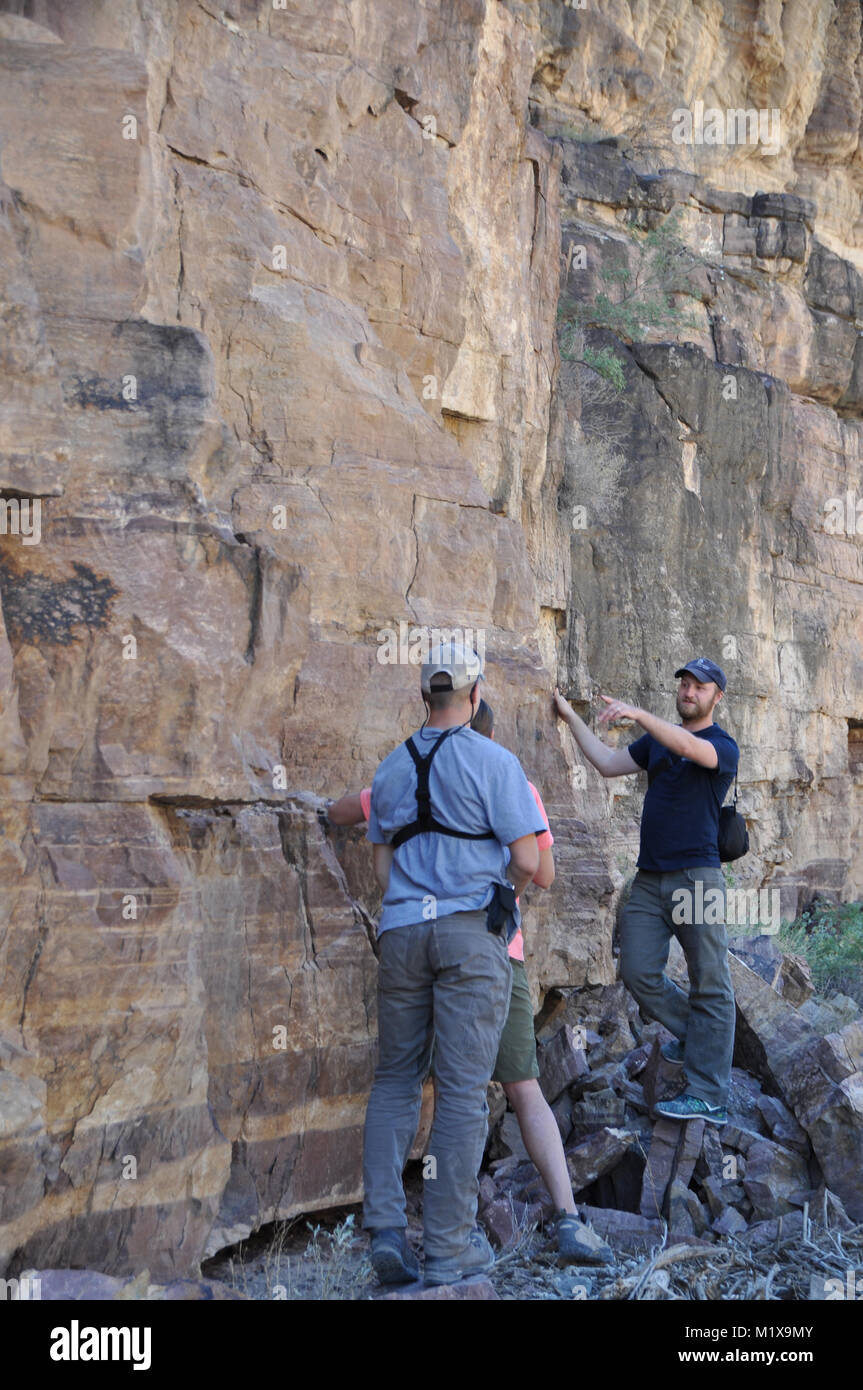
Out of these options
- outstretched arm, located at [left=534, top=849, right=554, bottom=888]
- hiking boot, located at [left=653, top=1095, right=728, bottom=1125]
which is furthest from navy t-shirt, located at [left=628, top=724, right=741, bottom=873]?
outstretched arm, located at [left=534, top=849, right=554, bottom=888]

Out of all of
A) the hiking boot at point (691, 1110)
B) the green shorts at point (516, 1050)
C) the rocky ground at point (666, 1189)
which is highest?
the green shorts at point (516, 1050)

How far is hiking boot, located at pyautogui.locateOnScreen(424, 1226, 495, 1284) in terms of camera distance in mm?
4016

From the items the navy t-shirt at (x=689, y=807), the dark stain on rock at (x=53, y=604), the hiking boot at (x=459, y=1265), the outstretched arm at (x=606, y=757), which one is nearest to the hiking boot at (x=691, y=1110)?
the navy t-shirt at (x=689, y=807)

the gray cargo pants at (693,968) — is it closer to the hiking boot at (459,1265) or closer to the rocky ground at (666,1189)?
the rocky ground at (666,1189)

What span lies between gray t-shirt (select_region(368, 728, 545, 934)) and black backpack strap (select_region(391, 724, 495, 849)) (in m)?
0.02

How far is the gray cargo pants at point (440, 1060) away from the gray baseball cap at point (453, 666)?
81 centimetres

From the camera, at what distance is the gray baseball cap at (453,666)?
4.34 m

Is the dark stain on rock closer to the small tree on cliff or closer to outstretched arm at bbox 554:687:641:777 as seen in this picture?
outstretched arm at bbox 554:687:641:777

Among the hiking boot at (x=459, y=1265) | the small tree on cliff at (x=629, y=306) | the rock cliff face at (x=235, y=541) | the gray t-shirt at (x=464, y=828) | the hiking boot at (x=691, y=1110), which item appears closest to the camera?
Result: the hiking boot at (x=459, y=1265)

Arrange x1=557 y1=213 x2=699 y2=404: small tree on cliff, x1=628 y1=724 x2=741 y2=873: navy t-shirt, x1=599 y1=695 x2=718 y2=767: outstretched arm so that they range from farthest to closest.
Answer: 1. x1=557 y1=213 x2=699 y2=404: small tree on cliff
2. x1=628 y1=724 x2=741 y2=873: navy t-shirt
3. x1=599 y1=695 x2=718 y2=767: outstretched arm

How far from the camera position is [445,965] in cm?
412

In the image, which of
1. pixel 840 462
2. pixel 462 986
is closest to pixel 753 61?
pixel 840 462

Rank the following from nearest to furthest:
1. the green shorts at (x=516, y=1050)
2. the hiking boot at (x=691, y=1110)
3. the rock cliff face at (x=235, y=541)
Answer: the rock cliff face at (x=235, y=541) < the green shorts at (x=516, y=1050) < the hiking boot at (x=691, y=1110)

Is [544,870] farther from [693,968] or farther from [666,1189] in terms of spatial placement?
[666,1189]
